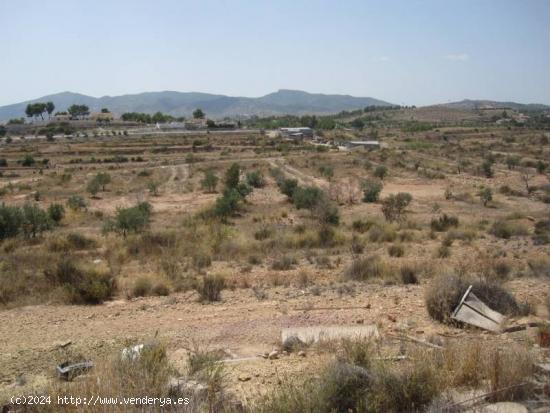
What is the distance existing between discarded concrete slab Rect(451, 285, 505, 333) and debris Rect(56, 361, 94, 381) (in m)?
5.75

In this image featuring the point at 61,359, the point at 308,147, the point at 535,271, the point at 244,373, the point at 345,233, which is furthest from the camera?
the point at 308,147

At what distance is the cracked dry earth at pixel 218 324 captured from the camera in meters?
6.75

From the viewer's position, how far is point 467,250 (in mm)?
15305

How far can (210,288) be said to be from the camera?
10.4 metres

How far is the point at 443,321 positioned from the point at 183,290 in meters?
5.64

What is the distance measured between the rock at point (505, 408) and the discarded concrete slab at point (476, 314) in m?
3.20

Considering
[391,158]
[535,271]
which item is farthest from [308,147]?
[535,271]

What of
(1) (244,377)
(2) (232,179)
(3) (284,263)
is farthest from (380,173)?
→ (1) (244,377)

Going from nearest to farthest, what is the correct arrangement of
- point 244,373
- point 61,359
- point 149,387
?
point 149,387 → point 244,373 → point 61,359

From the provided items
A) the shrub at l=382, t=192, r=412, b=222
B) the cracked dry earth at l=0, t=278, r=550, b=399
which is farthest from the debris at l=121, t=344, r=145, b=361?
the shrub at l=382, t=192, r=412, b=222

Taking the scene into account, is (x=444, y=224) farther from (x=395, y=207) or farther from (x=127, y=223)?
(x=127, y=223)

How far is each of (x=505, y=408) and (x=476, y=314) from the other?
3.62 metres

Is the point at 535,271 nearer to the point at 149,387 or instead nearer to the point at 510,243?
the point at 510,243

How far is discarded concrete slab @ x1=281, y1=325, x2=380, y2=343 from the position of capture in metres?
7.37
